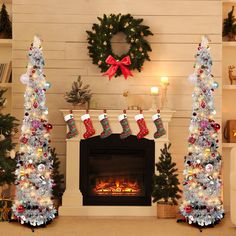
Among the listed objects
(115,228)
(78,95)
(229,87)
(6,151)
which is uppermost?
(229,87)

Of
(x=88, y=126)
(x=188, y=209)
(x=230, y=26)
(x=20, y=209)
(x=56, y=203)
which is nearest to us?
(x=20, y=209)

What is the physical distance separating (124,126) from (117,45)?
3.51 feet

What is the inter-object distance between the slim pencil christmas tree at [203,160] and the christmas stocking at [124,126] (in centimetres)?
Answer: 84

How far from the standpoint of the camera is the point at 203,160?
603cm

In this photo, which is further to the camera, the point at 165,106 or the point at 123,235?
the point at 165,106

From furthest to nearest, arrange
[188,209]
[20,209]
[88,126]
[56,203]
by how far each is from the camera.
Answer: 1. [56,203]
2. [88,126]
3. [188,209]
4. [20,209]

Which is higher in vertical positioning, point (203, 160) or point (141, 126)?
point (141, 126)

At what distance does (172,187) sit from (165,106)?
1.01 m

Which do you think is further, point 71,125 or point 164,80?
point 164,80

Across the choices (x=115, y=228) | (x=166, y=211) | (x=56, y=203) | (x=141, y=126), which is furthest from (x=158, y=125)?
(x=56, y=203)

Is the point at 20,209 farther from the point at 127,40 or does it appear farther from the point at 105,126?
the point at 127,40

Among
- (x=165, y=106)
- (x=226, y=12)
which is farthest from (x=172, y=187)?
(x=226, y=12)

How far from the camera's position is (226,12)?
7227 mm

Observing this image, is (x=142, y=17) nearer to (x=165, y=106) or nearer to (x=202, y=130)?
(x=165, y=106)
